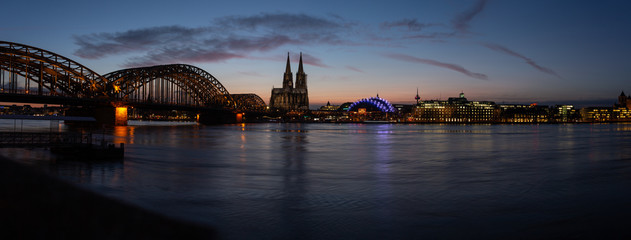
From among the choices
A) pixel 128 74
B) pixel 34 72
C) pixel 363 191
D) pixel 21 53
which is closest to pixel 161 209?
pixel 363 191

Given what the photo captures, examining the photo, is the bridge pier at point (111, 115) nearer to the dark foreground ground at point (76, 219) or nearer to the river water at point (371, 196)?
the river water at point (371, 196)

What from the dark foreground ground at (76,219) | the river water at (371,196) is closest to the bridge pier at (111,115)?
the river water at (371,196)

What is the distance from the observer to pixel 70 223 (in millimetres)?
11445

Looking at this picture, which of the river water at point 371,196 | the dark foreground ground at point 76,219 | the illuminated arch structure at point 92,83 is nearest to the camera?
the dark foreground ground at point 76,219

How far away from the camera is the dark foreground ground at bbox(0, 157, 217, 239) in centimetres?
1057

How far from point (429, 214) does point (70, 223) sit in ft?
34.7

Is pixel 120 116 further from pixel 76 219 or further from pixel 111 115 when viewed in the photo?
pixel 76 219

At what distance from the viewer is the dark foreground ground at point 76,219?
10.6 m

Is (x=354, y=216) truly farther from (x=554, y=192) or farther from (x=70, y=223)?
(x=554, y=192)

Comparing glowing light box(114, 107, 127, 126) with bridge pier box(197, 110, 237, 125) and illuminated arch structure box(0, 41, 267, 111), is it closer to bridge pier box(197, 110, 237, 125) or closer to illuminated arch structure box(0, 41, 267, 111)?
illuminated arch structure box(0, 41, 267, 111)

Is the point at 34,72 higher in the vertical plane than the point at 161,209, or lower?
higher

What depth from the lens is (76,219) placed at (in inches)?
471

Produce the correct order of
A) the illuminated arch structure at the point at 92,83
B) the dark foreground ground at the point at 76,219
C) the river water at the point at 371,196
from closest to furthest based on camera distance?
the dark foreground ground at the point at 76,219, the river water at the point at 371,196, the illuminated arch structure at the point at 92,83

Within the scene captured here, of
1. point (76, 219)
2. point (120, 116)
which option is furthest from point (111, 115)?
point (76, 219)
